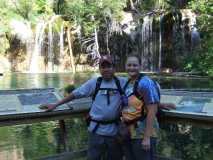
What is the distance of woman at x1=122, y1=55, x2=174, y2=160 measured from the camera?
4.10 m

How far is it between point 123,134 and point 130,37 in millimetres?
28965

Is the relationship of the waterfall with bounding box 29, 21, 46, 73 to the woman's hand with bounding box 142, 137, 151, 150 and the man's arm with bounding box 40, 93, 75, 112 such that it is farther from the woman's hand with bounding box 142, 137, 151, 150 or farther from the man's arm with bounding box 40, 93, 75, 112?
the woman's hand with bounding box 142, 137, 151, 150

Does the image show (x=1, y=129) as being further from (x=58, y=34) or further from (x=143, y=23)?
(x=58, y=34)

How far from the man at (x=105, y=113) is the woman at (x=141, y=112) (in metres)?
0.21

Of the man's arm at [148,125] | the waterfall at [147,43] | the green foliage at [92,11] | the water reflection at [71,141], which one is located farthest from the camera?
the green foliage at [92,11]

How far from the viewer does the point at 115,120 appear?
4484 millimetres

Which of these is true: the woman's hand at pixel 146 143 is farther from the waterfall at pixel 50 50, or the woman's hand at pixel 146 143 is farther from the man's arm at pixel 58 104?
the waterfall at pixel 50 50

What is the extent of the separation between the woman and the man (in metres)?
0.21

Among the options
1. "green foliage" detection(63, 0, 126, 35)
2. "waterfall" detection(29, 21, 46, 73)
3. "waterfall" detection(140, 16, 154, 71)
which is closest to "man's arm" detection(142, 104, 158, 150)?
"waterfall" detection(140, 16, 154, 71)

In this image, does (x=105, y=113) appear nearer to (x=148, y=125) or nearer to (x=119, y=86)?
(x=119, y=86)

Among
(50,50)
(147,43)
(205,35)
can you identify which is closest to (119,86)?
(205,35)

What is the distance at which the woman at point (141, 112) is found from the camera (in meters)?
4.10

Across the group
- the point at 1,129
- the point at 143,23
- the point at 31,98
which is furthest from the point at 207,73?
the point at 31,98

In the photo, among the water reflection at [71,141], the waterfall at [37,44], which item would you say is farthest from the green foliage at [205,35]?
the waterfall at [37,44]
